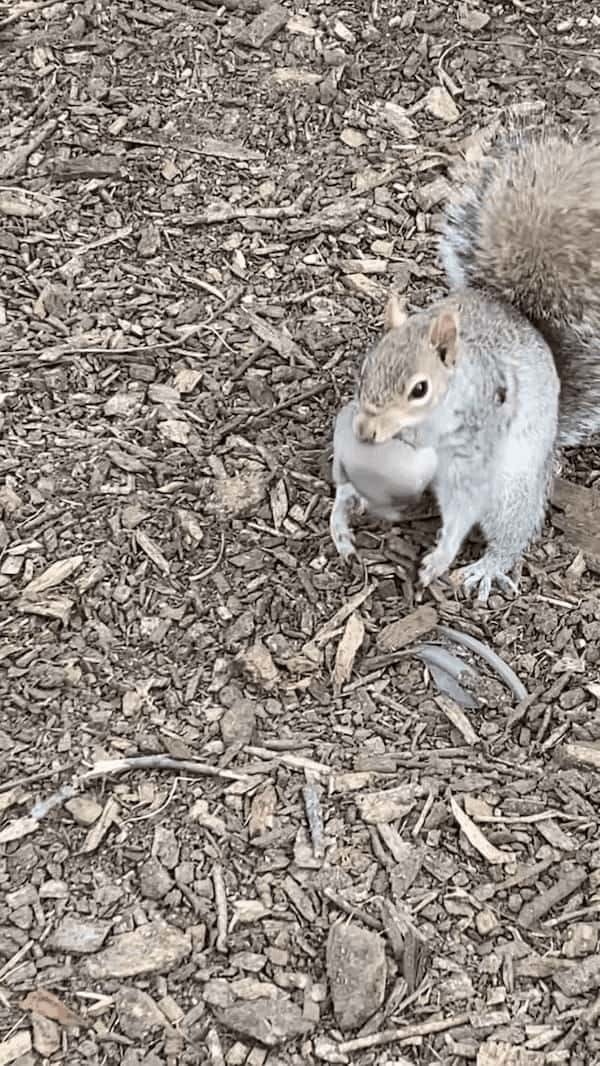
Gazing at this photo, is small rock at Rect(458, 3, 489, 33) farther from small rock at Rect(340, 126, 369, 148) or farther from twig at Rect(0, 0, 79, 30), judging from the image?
twig at Rect(0, 0, 79, 30)

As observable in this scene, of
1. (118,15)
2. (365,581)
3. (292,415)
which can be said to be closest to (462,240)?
(292,415)

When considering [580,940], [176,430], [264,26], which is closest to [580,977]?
[580,940]

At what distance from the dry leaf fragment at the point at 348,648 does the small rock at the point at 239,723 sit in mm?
181

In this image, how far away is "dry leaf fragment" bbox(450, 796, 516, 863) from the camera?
9.23ft

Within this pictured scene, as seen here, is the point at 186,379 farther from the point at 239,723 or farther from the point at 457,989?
the point at 457,989

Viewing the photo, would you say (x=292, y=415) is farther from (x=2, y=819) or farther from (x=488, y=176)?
(x=2, y=819)

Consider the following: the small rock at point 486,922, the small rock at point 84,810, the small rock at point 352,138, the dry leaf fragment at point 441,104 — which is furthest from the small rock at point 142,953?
the dry leaf fragment at point 441,104

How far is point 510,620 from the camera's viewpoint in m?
3.23

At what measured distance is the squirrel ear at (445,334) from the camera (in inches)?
120

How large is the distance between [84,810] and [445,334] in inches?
45.0

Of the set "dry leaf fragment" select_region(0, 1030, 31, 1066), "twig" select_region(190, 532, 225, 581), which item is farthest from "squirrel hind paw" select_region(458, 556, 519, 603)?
"dry leaf fragment" select_region(0, 1030, 31, 1066)

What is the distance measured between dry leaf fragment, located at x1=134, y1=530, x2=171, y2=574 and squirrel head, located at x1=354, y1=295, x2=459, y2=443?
0.53m

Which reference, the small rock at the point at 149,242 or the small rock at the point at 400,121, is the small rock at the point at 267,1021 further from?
the small rock at the point at 400,121

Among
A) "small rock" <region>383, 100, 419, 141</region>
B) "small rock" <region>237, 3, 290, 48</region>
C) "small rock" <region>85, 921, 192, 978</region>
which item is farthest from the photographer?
"small rock" <region>237, 3, 290, 48</region>
